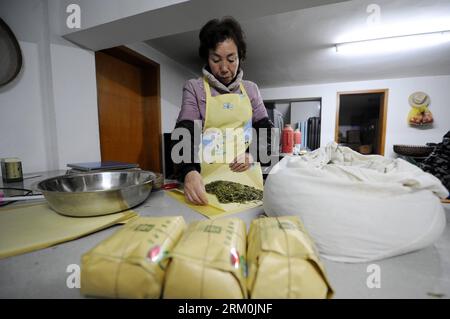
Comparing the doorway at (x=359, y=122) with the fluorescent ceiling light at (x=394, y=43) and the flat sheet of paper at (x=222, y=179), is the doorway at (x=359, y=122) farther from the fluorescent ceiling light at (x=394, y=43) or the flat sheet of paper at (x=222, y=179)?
the flat sheet of paper at (x=222, y=179)

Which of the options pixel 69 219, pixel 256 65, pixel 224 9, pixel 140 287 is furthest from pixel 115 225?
pixel 256 65

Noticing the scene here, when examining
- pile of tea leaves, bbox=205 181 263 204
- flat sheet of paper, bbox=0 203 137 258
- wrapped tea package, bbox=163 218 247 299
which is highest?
wrapped tea package, bbox=163 218 247 299

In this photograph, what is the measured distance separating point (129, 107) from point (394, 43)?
2.85m

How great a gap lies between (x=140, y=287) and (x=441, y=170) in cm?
140

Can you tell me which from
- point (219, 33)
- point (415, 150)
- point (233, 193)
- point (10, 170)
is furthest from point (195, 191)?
point (415, 150)

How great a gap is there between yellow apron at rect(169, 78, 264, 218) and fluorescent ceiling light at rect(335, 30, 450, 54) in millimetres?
1825

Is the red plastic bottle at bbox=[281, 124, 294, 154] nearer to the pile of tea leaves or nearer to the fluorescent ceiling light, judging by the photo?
the fluorescent ceiling light

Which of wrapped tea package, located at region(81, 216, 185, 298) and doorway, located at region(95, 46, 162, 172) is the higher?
doorway, located at region(95, 46, 162, 172)

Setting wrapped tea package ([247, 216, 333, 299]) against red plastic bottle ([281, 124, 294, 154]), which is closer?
wrapped tea package ([247, 216, 333, 299])

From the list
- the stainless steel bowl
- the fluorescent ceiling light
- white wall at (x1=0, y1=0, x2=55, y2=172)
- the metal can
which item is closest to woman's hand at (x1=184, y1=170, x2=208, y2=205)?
the stainless steel bowl

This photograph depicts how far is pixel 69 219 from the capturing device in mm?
500

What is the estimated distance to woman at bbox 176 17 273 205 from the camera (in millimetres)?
889

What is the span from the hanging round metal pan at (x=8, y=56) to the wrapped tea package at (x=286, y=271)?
151cm
